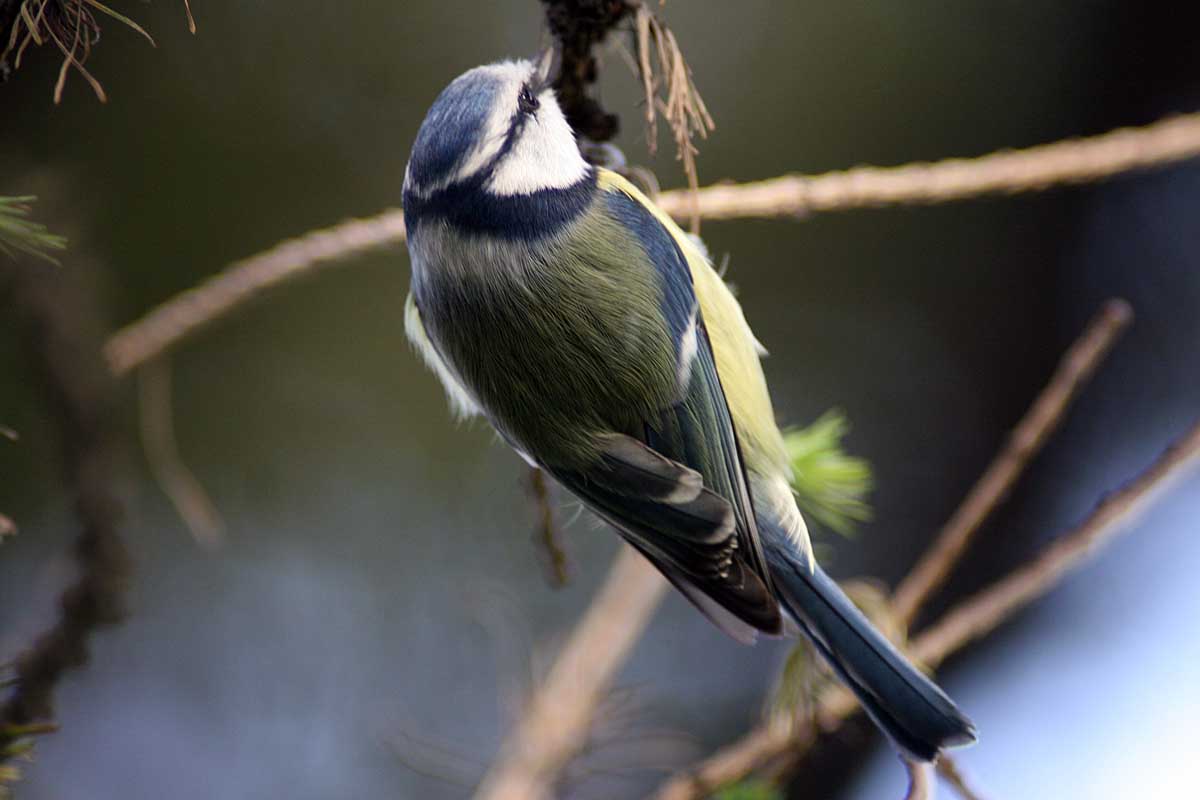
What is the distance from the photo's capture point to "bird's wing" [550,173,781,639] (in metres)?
0.67

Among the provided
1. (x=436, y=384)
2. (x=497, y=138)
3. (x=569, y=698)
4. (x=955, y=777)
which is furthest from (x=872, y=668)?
(x=436, y=384)

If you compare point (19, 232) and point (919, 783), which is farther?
point (919, 783)

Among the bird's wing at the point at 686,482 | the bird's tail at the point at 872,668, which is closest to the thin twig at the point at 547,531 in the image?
the bird's wing at the point at 686,482

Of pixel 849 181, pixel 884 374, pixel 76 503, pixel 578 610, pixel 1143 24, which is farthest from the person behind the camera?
pixel 578 610

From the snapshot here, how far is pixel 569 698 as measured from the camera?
729mm

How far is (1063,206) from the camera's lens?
1.54 metres

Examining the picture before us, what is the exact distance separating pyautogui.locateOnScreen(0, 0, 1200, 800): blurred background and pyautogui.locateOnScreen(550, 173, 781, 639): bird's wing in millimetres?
537

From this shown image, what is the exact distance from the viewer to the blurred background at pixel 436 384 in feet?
4.49

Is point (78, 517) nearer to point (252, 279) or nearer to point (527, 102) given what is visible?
point (252, 279)

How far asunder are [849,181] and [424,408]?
1.16 meters

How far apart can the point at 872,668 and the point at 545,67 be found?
1.52 feet

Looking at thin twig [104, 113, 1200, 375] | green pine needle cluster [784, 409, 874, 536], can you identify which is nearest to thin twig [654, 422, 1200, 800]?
green pine needle cluster [784, 409, 874, 536]

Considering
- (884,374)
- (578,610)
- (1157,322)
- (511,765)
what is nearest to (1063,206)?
(1157,322)

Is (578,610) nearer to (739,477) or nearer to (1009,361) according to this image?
(1009,361)
